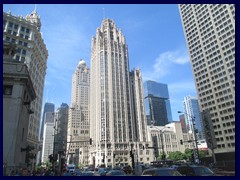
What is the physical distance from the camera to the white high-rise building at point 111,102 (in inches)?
5064

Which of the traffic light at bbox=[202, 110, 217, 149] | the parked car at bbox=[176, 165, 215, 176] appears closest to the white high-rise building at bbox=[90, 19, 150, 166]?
the traffic light at bbox=[202, 110, 217, 149]

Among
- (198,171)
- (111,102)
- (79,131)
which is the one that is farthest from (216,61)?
(79,131)

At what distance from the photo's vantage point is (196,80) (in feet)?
387

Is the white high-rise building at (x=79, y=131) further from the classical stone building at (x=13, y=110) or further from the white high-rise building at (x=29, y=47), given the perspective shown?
the classical stone building at (x=13, y=110)

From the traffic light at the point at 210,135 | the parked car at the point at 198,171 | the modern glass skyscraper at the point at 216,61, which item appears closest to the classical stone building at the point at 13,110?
the parked car at the point at 198,171

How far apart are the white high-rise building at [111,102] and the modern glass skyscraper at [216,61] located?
A: 4746 cm

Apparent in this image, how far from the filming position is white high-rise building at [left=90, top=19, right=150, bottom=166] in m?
129

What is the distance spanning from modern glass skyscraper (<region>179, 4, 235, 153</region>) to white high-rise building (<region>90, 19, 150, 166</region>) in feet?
156

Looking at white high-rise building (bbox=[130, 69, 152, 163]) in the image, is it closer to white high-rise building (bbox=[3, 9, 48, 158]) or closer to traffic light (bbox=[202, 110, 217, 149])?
white high-rise building (bbox=[3, 9, 48, 158])

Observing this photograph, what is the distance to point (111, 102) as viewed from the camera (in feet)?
444

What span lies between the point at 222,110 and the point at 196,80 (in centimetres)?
2328
